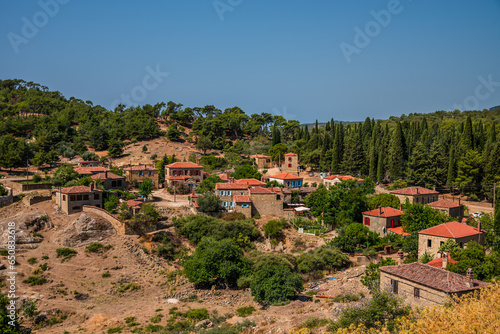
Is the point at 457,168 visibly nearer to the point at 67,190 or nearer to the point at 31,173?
the point at 67,190

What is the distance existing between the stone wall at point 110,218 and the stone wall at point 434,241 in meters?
27.8

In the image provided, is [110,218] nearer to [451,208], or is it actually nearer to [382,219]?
[382,219]

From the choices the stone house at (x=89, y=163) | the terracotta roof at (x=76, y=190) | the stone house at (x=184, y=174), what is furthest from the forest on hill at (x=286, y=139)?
the terracotta roof at (x=76, y=190)

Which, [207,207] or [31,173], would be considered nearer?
[207,207]

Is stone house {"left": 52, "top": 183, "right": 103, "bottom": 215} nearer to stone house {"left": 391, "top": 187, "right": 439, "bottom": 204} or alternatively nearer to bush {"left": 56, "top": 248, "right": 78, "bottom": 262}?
bush {"left": 56, "top": 248, "right": 78, "bottom": 262}

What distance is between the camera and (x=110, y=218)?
A: 42219 millimetres

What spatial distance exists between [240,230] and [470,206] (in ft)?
94.3

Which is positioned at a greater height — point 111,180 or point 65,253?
point 111,180

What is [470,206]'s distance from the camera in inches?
1918

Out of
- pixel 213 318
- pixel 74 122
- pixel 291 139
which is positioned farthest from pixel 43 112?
pixel 213 318

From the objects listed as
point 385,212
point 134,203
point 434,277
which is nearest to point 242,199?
point 134,203

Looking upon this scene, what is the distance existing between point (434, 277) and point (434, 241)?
1136cm

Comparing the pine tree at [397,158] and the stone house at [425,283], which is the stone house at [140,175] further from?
the stone house at [425,283]

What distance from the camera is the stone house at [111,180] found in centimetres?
5071
